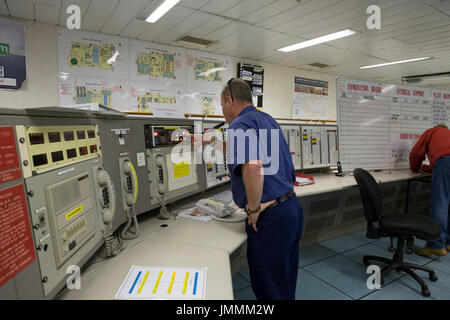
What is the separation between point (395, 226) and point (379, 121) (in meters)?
1.62

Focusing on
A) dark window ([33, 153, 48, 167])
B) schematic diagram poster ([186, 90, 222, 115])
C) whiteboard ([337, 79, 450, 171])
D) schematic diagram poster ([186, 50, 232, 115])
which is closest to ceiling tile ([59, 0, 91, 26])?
schematic diagram poster ([186, 50, 232, 115])

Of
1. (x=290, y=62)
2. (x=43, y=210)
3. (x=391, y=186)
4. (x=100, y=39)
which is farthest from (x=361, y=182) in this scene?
(x=100, y=39)

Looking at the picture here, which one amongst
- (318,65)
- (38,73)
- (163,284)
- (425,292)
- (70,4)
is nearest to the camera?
(163,284)

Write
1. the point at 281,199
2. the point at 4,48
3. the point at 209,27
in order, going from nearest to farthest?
the point at 281,199 < the point at 4,48 < the point at 209,27

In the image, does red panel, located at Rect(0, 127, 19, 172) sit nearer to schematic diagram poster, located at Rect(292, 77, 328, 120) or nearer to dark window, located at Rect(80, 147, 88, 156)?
dark window, located at Rect(80, 147, 88, 156)

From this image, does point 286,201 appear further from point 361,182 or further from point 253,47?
point 253,47

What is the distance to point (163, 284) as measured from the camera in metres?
0.91

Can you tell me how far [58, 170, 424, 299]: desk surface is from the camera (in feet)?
2.95

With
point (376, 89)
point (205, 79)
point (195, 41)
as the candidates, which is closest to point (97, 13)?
point (195, 41)

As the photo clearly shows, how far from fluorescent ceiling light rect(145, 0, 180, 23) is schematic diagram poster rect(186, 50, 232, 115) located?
982 millimetres

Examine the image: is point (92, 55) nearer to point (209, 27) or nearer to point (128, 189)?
point (209, 27)

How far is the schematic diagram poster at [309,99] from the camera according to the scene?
4781mm

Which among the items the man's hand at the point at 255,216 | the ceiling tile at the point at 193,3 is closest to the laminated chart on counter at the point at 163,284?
the man's hand at the point at 255,216

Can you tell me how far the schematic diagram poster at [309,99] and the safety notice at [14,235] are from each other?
4.60 m
